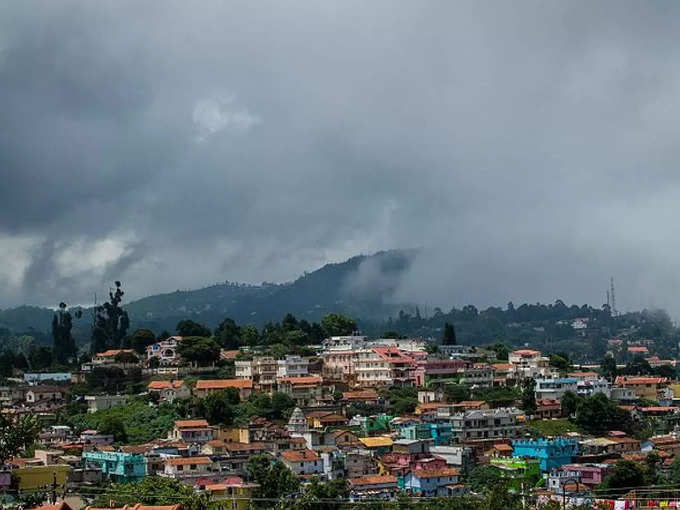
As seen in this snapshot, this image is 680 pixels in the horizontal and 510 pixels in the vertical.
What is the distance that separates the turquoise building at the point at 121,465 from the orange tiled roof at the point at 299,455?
19.1 feet

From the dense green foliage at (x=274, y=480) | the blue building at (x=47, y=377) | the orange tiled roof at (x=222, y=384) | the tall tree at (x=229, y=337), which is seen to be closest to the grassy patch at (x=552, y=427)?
the orange tiled roof at (x=222, y=384)

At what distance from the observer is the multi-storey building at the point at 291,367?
6303cm

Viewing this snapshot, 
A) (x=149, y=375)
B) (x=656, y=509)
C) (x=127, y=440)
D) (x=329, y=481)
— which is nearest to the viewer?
(x=656, y=509)

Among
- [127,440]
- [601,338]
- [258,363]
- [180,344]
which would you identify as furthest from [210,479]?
[601,338]

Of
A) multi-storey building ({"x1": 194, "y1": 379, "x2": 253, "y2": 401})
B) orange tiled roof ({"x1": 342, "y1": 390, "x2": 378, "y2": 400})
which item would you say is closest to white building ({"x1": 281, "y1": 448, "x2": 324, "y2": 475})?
multi-storey building ({"x1": 194, "y1": 379, "x2": 253, "y2": 401})

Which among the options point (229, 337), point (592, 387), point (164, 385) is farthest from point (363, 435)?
point (229, 337)

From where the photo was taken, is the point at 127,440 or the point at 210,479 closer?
the point at 210,479

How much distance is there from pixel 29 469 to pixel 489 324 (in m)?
149

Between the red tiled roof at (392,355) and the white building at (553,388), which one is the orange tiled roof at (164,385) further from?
the white building at (553,388)

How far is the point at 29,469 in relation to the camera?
143 feet

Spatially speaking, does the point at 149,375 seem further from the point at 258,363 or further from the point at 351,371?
the point at 351,371

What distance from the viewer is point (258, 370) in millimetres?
63500

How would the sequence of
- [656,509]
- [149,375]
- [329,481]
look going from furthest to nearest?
1. [149,375]
2. [329,481]
3. [656,509]

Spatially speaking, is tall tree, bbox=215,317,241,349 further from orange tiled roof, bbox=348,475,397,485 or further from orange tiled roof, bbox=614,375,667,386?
orange tiled roof, bbox=348,475,397,485
